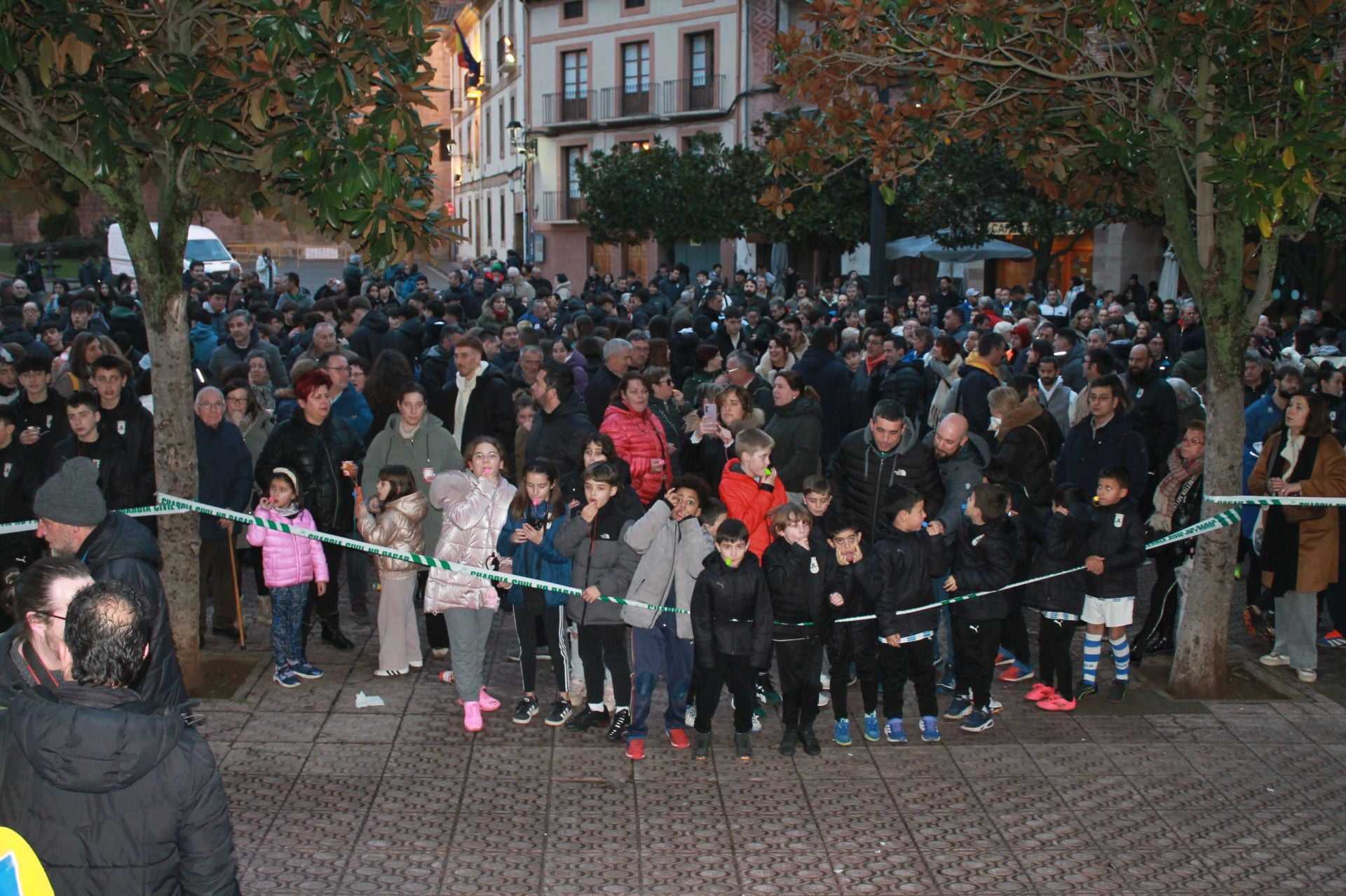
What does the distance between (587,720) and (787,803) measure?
1.42 metres

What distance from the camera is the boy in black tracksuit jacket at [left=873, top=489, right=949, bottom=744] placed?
6902 millimetres

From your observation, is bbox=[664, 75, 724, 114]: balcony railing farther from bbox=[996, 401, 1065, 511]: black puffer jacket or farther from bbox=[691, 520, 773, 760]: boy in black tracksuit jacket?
bbox=[691, 520, 773, 760]: boy in black tracksuit jacket

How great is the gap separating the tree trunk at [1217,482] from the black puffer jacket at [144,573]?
570 cm

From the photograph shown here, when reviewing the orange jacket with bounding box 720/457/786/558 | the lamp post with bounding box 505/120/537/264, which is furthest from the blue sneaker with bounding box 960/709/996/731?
the lamp post with bounding box 505/120/537/264

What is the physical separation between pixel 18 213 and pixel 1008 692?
6.40 m

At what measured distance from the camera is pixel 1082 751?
690 centimetres

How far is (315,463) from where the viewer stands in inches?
334

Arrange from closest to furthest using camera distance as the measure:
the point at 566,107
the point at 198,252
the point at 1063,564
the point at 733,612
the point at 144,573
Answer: the point at 144,573 → the point at 733,612 → the point at 1063,564 → the point at 198,252 → the point at 566,107

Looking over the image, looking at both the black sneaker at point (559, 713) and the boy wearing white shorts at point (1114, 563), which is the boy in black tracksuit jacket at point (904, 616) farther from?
the black sneaker at point (559, 713)

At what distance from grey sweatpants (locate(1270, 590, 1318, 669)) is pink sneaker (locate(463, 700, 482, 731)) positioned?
5016 millimetres

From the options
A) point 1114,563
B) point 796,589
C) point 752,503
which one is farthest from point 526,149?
point 796,589

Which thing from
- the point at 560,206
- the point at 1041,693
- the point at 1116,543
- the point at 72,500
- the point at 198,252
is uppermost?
the point at 560,206

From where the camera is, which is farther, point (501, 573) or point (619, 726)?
point (501, 573)

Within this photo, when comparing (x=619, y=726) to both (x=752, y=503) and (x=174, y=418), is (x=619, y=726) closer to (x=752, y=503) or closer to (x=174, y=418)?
(x=752, y=503)
